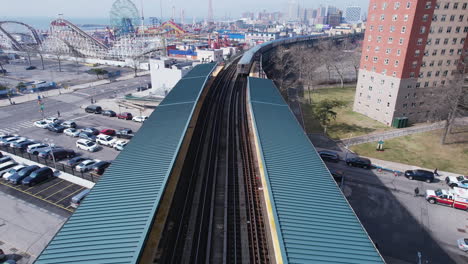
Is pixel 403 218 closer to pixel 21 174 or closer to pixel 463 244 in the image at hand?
pixel 463 244

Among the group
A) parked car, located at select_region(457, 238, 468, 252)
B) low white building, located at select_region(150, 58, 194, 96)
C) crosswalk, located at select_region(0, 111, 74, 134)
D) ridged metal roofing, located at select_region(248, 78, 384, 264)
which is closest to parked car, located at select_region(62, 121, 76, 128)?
crosswalk, located at select_region(0, 111, 74, 134)

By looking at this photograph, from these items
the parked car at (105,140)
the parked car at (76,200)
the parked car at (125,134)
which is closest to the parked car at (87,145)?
the parked car at (105,140)

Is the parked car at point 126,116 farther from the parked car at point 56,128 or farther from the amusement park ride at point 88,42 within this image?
→ the amusement park ride at point 88,42

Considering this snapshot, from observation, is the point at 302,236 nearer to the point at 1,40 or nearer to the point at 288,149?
the point at 288,149

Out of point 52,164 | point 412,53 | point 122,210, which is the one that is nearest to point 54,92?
point 52,164

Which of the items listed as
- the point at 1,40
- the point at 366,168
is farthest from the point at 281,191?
the point at 1,40

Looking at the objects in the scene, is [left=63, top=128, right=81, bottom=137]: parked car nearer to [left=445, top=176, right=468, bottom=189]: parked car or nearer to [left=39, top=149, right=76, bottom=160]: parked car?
[left=39, top=149, right=76, bottom=160]: parked car
